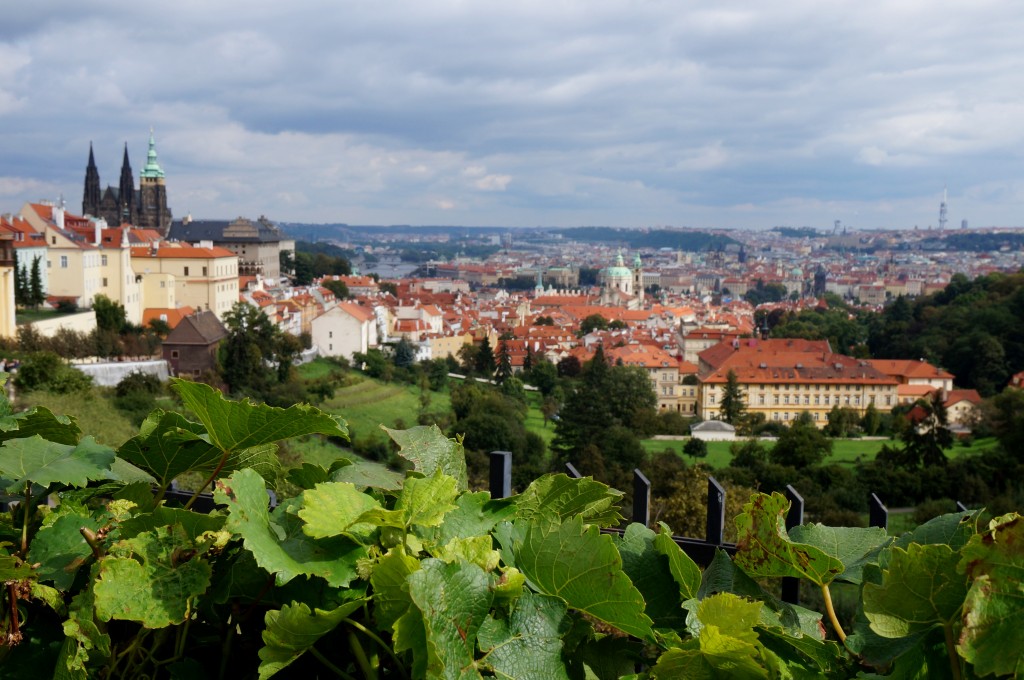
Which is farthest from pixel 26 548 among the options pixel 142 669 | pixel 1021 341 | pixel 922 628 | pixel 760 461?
pixel 1021 341

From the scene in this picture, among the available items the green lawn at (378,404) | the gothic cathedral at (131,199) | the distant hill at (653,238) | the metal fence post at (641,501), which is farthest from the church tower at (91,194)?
the distant hill at (653,238)

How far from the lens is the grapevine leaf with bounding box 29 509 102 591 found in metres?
0.42

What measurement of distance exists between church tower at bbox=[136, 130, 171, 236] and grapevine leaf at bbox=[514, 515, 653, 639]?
3881cm

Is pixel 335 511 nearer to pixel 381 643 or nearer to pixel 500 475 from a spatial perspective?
pixel 381 643

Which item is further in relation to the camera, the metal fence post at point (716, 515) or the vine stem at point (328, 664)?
the metal fence post at point (716, 515)

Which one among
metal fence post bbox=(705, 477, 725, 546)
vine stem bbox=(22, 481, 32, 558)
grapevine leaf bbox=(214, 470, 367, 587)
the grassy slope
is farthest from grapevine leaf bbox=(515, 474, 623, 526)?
the grassy slope

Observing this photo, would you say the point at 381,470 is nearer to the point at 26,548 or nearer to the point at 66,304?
the point at 26,548

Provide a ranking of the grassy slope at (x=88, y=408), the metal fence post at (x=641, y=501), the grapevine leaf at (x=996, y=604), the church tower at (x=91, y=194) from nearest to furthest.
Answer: the grapevine leaf at (x=996, y=604), the metal fence post at (x=641, y=501), the grassy slope at (x=88, y=408), the church tower at (x=91, y=194)

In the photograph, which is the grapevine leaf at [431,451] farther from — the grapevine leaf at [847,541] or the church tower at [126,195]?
the church tower at [126,195]

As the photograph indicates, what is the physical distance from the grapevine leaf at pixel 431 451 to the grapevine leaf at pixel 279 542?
82mm

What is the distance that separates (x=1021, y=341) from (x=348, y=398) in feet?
66.7

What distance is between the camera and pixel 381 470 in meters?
0.51

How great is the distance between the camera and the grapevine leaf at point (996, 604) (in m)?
0.32

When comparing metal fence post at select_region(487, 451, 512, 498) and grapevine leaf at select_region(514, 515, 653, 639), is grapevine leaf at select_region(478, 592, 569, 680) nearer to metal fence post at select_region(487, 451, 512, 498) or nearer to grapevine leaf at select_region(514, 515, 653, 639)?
grapevine leaf at select_region(514, 515, 653, 639)
